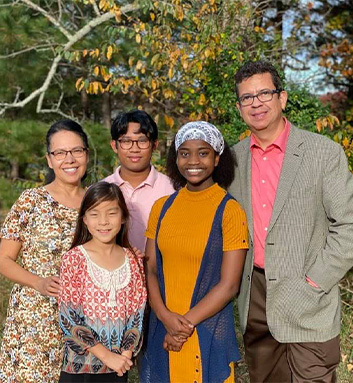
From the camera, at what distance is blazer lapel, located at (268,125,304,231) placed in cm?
263

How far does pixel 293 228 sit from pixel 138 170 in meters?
0.97

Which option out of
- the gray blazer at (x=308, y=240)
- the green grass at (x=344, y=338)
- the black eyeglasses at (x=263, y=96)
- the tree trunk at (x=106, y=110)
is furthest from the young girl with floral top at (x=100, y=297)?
the tree trunk at (x=106, y=110)

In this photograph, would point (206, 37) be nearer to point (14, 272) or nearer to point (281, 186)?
point (281, 186)

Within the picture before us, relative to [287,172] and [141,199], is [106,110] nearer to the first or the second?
[141,199]

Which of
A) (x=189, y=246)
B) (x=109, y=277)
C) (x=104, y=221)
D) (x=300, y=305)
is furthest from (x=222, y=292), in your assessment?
(x=104, y=221)

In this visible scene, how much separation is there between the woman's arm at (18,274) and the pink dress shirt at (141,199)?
69 centimetres

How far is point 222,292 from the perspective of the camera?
2.50 metres

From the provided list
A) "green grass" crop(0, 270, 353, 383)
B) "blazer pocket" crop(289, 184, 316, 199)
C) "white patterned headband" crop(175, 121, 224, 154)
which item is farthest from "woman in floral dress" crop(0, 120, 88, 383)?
"green grass" crop(0, 270, 353, 383)

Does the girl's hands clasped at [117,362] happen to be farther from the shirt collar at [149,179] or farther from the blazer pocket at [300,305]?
the shirt collar at [149,179]

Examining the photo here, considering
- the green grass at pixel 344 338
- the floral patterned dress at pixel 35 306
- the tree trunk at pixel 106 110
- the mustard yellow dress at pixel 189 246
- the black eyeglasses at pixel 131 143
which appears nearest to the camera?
the mustard yellow dress at pixel 189 246

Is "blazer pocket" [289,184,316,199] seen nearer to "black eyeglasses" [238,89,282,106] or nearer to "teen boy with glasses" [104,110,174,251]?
"black eyeglasses" [238,89,282,106]

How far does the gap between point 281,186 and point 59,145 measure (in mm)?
1102

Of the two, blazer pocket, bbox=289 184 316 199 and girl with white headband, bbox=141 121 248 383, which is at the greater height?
blazer pocket, bbox=289 184 316 199

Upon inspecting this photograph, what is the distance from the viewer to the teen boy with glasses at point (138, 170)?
10.2ft
